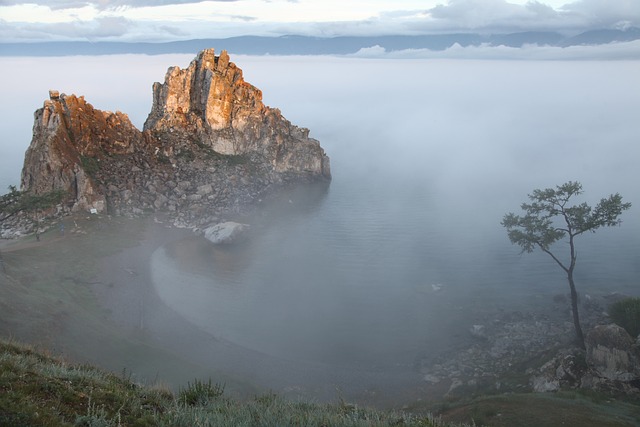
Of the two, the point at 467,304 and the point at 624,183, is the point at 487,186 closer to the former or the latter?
the point at 624,183

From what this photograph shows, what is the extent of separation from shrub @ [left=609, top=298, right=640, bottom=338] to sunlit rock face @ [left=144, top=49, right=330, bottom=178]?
205 feet

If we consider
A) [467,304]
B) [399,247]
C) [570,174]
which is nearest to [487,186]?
[570,174]

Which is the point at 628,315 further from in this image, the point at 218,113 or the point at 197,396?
the point at 218,113

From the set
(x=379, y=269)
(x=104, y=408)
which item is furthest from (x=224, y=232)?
(x=104, y=408)

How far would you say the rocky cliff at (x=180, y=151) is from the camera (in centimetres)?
6350

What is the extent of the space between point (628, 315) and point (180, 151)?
A: 64024 millimetres

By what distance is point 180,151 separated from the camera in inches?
3027

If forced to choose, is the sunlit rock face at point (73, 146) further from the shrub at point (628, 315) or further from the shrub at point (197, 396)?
the shrub at point (628, 315)

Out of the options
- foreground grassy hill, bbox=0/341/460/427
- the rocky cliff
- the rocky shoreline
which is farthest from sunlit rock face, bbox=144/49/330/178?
foreground grassy hill, bbox=0/341/460/427

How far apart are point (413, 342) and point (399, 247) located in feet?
76.5

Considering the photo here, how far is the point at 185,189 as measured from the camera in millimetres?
70875

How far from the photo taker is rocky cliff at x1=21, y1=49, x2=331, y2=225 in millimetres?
63500

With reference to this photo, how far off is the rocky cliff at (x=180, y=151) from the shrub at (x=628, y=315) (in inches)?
1904

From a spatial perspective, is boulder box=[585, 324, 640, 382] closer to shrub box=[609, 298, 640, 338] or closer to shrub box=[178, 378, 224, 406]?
shrub box=[609, 298, 640, 338]
